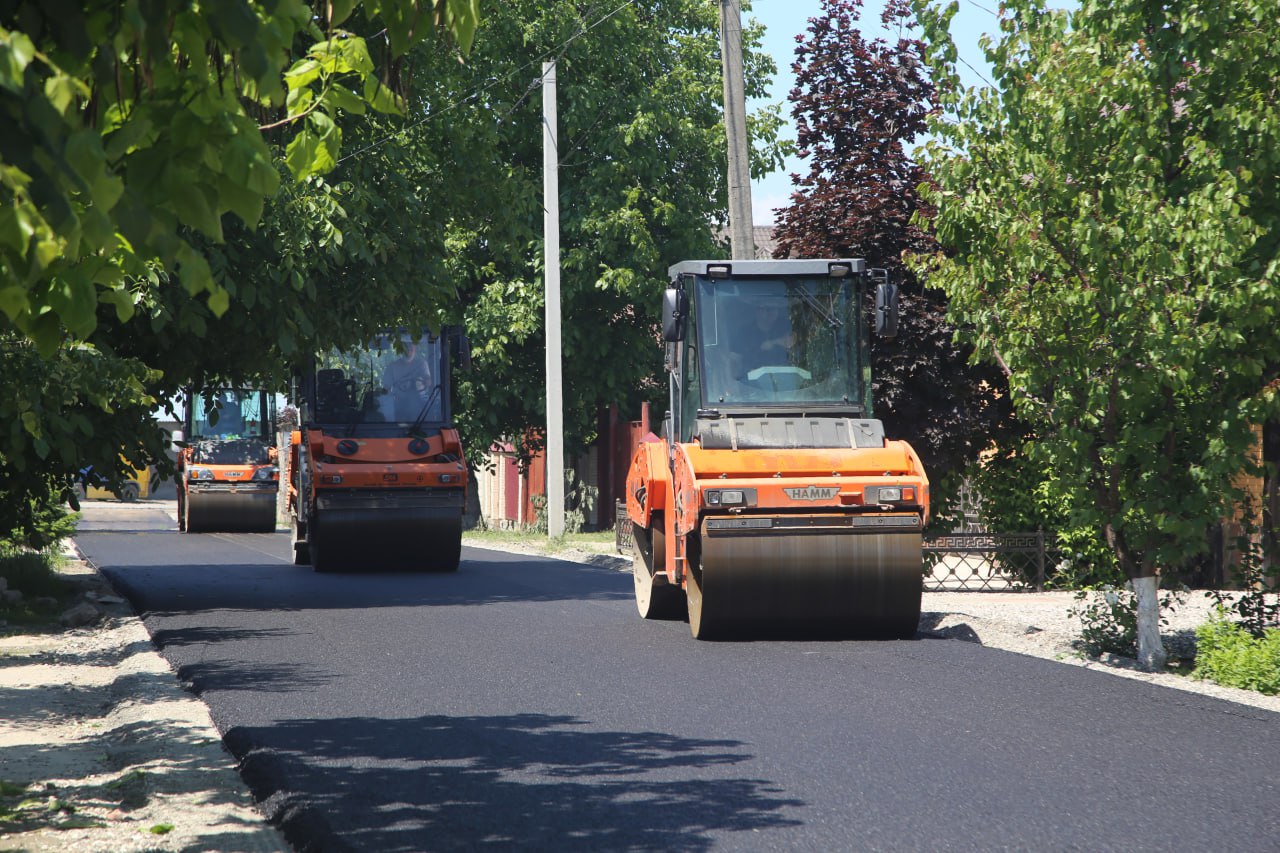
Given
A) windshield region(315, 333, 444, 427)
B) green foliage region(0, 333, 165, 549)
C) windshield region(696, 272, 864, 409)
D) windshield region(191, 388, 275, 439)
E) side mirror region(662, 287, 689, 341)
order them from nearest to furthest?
green foliage region(0, 333, 165, 549)
side mirror region(662, 287, 689, 341)
windshield region(696, 272, 864, 409)
windshield region(315, 333, 444, 427)
windshield region(191, 388, 275, 439)

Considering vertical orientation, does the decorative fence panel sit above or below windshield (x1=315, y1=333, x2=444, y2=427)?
below

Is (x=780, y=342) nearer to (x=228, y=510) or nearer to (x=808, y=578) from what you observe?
(x=808, y=578)

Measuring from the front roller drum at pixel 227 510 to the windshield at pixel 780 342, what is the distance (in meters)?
22.5

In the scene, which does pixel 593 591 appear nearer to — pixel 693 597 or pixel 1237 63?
pixel 693 597

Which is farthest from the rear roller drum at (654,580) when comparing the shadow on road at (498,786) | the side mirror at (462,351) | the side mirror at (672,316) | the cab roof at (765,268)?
the side mirror at (462,351)

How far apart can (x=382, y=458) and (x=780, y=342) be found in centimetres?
824

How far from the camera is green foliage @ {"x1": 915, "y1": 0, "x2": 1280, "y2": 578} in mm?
9836

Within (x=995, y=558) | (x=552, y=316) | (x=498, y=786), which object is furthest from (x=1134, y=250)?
(x=552, y=316)

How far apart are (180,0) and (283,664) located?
8.02 m

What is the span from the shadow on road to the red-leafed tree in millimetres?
8366

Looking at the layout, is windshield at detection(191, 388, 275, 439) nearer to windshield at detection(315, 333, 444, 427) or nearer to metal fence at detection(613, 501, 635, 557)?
metal fence at detection(613, 501, 635, 557)

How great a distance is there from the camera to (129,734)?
8.29 m

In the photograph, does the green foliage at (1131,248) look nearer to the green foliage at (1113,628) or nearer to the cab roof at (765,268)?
the green foliage at (1113,628)

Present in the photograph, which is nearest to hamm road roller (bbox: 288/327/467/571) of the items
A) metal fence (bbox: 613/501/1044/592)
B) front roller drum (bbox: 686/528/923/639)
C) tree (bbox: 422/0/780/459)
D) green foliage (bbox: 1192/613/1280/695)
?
metal fence (bbox: 613/501/1044/592)
